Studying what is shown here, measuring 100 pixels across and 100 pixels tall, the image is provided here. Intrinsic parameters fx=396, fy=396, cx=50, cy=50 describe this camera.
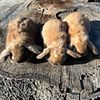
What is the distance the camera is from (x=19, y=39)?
9.66 feet

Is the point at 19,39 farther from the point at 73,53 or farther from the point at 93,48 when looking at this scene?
the point at 93,48

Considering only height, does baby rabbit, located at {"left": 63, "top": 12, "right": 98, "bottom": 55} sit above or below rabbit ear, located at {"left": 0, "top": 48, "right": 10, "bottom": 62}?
below

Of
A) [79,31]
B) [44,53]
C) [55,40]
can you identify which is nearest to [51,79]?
[44,53]

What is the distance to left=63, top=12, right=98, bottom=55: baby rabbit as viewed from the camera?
2.88 meters

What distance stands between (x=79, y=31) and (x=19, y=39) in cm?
45

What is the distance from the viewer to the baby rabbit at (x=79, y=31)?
2885mm

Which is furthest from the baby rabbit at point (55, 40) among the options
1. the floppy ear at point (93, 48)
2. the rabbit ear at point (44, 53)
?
the floppy ear at point (93, 48)

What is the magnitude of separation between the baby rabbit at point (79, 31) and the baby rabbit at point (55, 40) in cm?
5

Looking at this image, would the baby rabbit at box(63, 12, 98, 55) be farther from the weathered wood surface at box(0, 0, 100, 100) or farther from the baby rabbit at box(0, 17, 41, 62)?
the baby rabbit at box(0, 17, 41, 62)

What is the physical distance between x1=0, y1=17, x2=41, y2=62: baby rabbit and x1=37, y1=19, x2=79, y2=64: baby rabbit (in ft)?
0.27

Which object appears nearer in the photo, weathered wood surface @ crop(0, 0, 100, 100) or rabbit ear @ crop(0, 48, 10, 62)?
weathered wood surface @ crop(0, 0, 100, 100)

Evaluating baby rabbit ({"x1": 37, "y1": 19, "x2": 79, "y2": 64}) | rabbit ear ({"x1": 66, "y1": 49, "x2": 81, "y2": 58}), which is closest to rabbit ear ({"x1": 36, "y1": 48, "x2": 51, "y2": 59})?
baby rabbit ({"x1": 37, "y1": 19, "x2": 79, "y2": 64})

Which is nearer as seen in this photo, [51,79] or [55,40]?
[51,79]

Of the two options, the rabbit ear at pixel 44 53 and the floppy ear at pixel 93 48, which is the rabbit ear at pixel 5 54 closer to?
the rabbit ear at pixel 44 53
